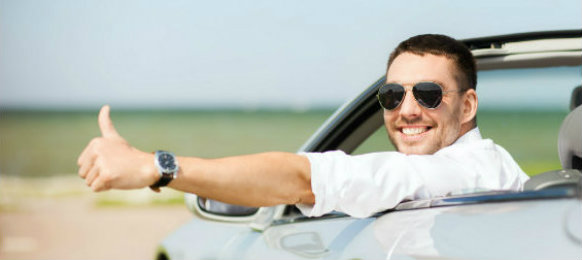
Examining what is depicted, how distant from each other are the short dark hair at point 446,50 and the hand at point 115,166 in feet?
3.32

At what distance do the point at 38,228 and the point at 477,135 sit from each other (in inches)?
391

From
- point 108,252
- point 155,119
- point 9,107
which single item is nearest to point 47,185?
point 108,252

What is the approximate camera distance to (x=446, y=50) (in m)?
2.60

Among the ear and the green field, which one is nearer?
the ear

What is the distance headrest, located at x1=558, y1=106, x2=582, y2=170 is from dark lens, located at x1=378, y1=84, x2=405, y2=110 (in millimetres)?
537

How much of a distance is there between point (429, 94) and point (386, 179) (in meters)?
0.39

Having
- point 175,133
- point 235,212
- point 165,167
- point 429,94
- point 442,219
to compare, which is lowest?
point 442,219

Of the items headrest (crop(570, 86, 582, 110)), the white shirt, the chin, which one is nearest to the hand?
the white shirt

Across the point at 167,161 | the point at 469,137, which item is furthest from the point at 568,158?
the point at 167,161

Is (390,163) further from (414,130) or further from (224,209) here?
(224,209)

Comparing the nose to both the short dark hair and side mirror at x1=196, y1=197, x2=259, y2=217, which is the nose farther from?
side mirror at x1=196, y1=197, x2=259, y2=217

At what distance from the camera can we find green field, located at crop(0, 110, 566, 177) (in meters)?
29.8

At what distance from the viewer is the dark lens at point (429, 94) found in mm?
2539

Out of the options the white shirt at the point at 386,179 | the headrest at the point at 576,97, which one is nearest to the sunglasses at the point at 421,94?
the white shirt at the point at 386,179
